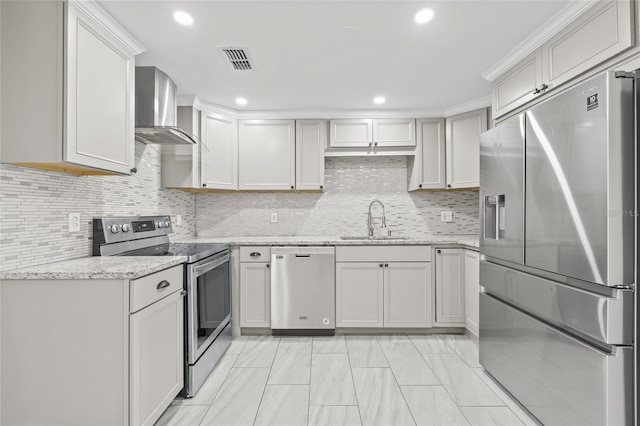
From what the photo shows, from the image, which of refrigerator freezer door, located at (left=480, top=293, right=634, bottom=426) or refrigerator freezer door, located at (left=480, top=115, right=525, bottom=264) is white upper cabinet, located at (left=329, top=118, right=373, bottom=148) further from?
refrigerator freezer door, located at (left=480, top=293, right=634, bottom=426)

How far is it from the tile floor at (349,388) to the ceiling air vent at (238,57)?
2.28 m

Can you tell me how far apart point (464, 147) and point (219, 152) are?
2.53 m

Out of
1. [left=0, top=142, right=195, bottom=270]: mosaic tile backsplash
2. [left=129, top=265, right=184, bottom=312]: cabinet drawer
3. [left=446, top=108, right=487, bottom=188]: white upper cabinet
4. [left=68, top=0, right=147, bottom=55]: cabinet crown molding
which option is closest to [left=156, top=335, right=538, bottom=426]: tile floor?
[left=129, top=265, right=184, bottom=312]: cabinet drawer

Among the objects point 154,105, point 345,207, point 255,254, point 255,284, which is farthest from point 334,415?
point 154,105

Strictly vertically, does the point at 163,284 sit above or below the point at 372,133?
below

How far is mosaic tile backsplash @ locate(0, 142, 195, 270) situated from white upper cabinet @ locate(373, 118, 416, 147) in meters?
2.32

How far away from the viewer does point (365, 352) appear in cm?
270

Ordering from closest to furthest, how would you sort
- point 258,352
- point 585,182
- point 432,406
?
point 585,182 < point 432,406 < point 258,352

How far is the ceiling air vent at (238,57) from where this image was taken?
2.15 metres

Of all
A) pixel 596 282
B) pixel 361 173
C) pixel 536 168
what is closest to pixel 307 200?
pixel 361 173

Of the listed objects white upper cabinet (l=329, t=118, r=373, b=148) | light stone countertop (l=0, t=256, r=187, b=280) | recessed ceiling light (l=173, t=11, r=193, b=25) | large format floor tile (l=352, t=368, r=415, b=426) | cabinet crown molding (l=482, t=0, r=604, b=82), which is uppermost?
recessed ceiling light (l=173, t=11, r=193, b=25)

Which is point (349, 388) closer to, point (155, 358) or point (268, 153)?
point (155, 358)

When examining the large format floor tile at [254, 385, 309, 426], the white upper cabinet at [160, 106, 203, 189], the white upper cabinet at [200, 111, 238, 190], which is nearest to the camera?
the large format floor tile at [254, 385, 309, 426]

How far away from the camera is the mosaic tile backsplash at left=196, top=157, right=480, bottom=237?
3.68 m
